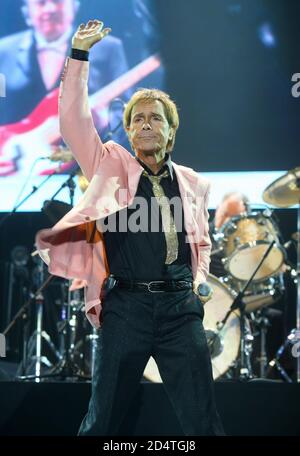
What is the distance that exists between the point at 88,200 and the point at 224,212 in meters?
3.81

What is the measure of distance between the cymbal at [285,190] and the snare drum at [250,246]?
17cm

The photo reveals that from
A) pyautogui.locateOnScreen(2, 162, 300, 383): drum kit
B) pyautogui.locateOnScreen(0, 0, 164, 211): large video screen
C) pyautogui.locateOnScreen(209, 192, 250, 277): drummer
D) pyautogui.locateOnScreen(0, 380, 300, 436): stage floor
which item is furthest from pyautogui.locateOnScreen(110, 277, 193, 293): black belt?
pyautogui.locateOnScreen(0, 0, 164, 211): large video screen

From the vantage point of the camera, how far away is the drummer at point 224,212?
6.09 meters

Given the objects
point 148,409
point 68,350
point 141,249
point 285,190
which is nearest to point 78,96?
point 141,249

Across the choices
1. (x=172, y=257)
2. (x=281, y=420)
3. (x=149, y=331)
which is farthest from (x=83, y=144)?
(x=281, y=420)

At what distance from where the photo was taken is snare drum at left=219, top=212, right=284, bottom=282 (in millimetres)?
5719

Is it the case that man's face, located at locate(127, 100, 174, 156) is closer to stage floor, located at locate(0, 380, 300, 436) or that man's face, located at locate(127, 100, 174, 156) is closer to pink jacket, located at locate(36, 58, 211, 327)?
pink jacket, located at locate(36, 58, 211, 327)

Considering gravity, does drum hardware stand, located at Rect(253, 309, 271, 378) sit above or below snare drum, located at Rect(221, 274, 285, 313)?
below

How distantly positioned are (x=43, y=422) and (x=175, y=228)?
1.58 metres

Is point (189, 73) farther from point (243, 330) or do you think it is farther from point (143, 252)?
point (143, 252)

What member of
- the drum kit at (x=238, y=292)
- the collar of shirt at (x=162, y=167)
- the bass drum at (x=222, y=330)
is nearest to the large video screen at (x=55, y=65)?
the drum kit at (x=238, y=292)

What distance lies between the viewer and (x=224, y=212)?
6633 millimetres

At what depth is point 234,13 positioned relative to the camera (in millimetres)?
7039

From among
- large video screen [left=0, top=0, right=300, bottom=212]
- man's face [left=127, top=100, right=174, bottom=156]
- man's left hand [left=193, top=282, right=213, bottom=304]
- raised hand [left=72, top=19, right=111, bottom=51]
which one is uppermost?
large video screen [left=0, top=0, right=300, bottom=212]
